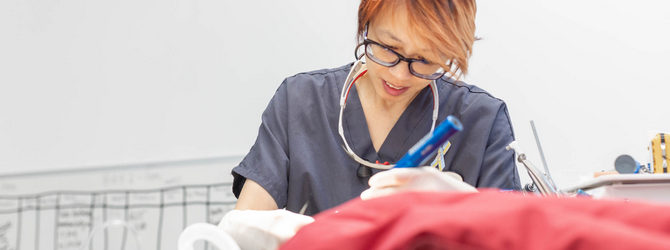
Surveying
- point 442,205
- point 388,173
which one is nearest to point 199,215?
point 388,173

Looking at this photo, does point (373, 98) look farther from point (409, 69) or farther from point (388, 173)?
point (388, 173)

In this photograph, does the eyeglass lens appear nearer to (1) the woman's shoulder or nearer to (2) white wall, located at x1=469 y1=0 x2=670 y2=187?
(1) the woman's shoulder

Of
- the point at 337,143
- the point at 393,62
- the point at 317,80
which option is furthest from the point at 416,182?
the point at 317,80

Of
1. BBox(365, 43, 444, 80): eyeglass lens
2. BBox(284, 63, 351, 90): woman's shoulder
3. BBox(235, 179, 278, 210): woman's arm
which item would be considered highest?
BBox(365, 43, 444, 80): eyeglass lens

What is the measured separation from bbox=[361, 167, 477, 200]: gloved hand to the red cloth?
0.16m

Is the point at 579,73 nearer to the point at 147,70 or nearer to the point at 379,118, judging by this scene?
the point at 379,118

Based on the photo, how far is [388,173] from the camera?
62cm

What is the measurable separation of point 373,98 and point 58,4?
5.07ft

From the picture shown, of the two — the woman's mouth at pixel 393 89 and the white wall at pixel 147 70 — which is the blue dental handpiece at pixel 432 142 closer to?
the woman's mouth at pixel 393 89

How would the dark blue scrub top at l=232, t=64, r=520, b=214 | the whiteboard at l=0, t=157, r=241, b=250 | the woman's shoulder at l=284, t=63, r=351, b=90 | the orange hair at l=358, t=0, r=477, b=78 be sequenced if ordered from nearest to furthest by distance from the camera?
the orange hair at l=358, t=0, r=477, b=78, the dark blue scrub top at l=232, t=64, r=520, b=214, the woman's shoulder at l=284, t=63, r=351, b=90, the whiteboard at l=0, t=157, r=241, b=250

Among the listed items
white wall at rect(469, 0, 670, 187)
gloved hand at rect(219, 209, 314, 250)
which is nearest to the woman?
gloved hand at rect(219, 209, 314, 250)

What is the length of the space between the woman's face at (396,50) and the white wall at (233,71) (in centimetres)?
75

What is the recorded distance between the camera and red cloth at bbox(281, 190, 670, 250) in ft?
1.07

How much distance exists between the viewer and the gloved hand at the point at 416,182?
0.56 m
